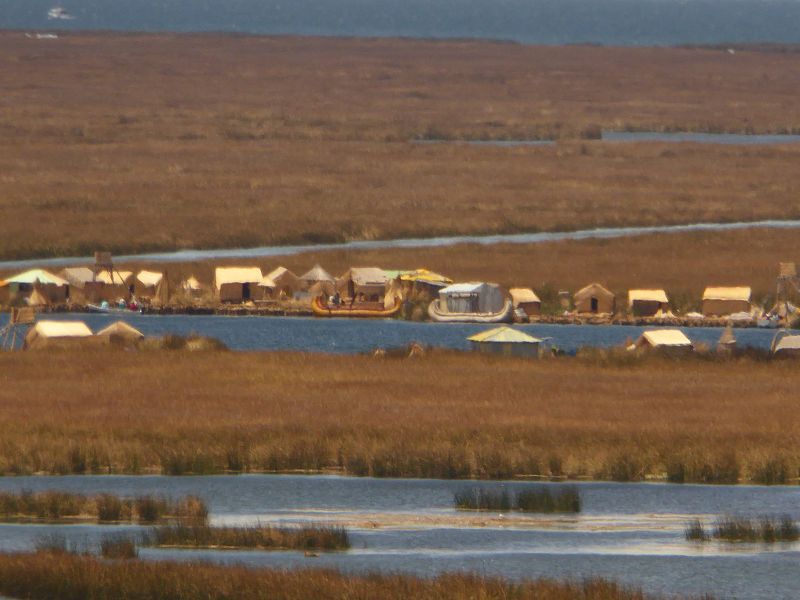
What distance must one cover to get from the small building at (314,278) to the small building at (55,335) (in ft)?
62.4

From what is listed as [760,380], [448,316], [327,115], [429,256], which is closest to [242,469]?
[760,380]

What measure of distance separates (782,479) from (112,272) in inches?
1725

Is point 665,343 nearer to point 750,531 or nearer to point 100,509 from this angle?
point 750,531

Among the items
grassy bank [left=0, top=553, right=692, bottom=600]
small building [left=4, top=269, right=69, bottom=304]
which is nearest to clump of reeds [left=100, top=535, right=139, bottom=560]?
grassy bank [left=0, top=553, right=692, bottom=600]

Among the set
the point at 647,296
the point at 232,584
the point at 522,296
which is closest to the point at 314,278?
the point at 522,296

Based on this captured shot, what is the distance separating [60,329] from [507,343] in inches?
544

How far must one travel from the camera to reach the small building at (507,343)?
6122cm

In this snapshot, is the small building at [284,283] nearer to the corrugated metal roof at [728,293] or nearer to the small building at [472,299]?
the small building at [472,299]

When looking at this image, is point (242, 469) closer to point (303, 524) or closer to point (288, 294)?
point (303, 524)

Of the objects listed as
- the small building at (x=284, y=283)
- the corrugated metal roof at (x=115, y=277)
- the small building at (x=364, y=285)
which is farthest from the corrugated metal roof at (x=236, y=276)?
the corrugated metal roof at (x=115, y=277)

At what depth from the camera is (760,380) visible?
54500mm

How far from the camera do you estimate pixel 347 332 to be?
73.1 metres

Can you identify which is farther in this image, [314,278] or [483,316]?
[314,278]

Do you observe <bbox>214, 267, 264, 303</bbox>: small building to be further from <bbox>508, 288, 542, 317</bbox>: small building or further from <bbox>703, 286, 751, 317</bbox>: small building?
<bbox>703, 286, 751, 317</bbox>: small building
